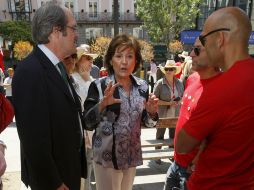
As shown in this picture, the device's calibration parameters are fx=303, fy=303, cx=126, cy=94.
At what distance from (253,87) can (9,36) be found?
33.3m

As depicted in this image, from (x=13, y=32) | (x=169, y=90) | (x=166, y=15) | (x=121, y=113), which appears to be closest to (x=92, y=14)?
(x=13, y=32)

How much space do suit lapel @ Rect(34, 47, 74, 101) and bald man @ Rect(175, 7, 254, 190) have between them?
2.58 ft

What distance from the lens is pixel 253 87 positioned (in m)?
1.54

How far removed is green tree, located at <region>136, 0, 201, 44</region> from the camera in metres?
30.1

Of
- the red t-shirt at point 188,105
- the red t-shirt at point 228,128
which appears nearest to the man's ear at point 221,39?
the red t-shirt at point 228,128

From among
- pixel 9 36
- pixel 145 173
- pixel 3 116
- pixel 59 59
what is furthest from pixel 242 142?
pixel 9 36

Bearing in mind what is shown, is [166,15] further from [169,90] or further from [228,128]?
[228,128]

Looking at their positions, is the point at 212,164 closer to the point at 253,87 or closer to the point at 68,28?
the point at 253,87

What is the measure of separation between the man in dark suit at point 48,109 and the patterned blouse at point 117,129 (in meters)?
0.47

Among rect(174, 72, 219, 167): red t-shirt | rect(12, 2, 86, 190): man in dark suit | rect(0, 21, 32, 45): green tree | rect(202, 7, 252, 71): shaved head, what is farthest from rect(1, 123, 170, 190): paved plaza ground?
rect(0, 21, 32, 45): green tree

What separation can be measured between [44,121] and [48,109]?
3.0 inches

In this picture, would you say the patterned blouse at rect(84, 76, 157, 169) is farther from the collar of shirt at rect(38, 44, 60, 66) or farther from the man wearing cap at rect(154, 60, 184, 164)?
the man wearing cap at rect(154, 60, 184, 164)

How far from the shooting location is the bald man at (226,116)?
5.01 ft

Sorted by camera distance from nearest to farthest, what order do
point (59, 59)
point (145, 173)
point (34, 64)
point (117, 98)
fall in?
1. point (34, 64)
2. point (59, 59)
3. point (117, 98)
4. point (145, 173)
